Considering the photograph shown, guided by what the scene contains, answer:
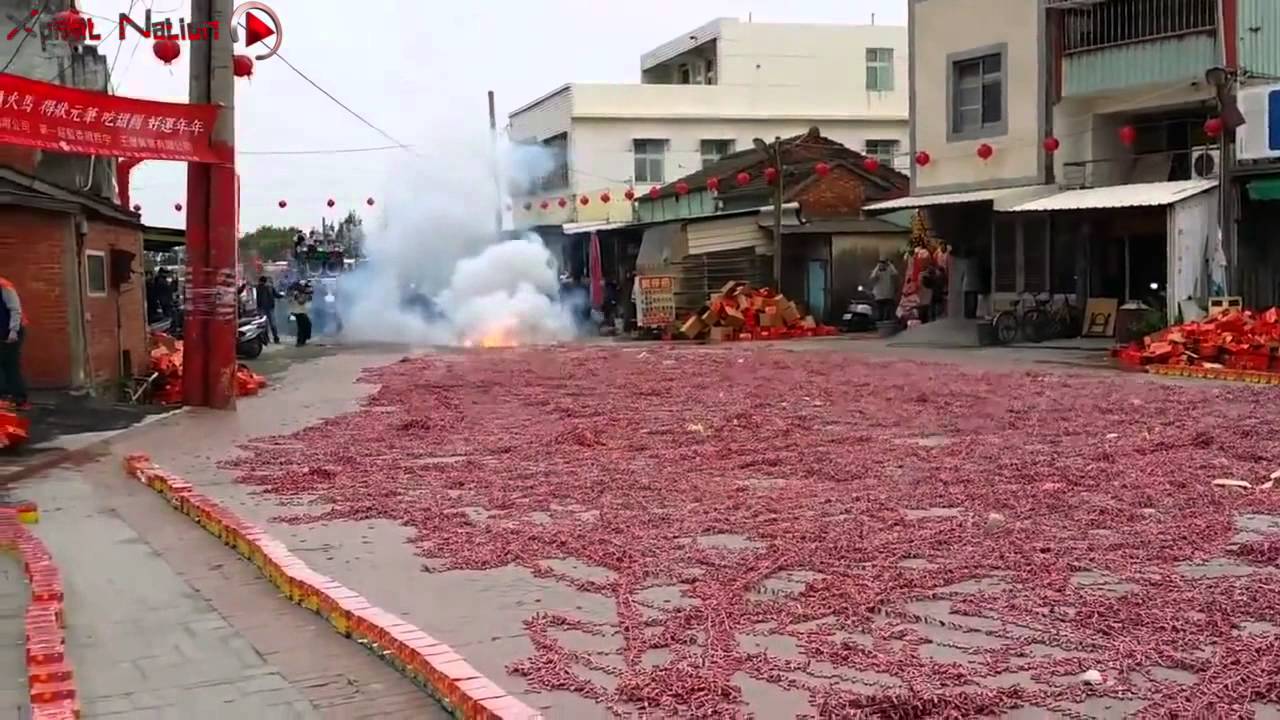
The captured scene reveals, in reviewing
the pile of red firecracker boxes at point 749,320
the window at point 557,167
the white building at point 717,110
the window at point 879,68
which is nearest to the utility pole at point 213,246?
the pile of red firecracker boxes at point 749,320

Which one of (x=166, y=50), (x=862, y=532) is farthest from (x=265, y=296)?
(x=862, y=532)

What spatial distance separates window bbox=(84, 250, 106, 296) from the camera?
55.8 ft

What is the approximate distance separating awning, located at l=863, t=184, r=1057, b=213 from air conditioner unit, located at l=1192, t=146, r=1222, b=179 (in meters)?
2.95

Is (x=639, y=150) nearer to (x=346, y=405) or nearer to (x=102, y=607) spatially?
(x=346, y=405)

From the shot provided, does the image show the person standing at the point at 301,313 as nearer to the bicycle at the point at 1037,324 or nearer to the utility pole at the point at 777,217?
the utility pole at the point at 777,217

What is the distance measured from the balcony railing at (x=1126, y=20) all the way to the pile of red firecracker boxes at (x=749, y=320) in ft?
28.5

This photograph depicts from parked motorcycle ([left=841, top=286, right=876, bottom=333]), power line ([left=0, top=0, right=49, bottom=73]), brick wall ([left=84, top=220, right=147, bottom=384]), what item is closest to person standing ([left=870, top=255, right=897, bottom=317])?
parked motorcycle ([left=841, top=286, right=876, bottom=333])

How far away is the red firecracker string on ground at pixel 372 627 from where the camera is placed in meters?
4.67

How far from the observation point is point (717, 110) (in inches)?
1795

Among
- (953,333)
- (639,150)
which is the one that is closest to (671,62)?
(639,150)

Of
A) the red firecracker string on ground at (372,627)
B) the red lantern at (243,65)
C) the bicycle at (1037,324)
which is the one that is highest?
the red lantern at (243,65)

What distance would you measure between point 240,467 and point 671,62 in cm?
4192

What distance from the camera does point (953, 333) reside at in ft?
87.4

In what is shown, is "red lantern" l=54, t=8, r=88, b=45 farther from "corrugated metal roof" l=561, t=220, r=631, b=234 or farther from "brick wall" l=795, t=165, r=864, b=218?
"corrugated metal roof" l=561, t=220, r=631, b=234
